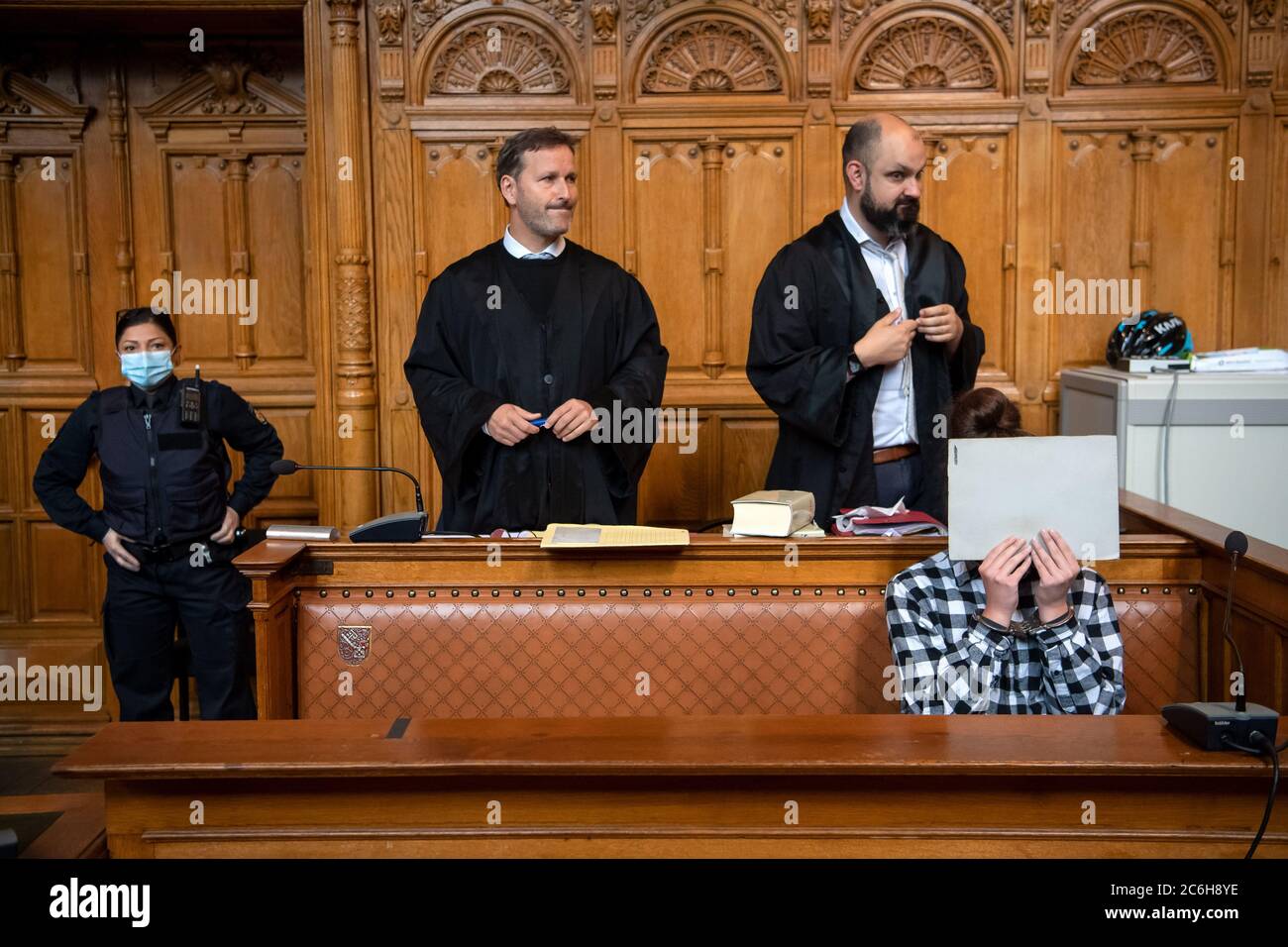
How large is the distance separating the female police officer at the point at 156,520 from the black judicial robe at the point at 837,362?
1.93m

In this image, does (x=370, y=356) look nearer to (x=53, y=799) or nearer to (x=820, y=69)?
(x=820, y=69)

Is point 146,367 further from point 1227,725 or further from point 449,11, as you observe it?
point 1227,725

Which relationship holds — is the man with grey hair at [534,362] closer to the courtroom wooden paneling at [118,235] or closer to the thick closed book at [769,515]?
the thick closed book at [769,515]

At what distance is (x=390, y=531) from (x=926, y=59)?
3.51m

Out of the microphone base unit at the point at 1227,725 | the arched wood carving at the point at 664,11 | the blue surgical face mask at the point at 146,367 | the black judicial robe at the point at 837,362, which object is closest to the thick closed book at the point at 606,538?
the black judicial robe at the point at 837,362

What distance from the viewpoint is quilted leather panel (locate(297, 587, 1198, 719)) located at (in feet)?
11.5

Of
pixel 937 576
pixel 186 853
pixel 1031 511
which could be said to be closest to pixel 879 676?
pixel 937 576

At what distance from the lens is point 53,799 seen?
2.28m

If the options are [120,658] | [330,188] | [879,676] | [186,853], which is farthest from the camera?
[330,188]

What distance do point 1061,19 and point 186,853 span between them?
5.09 metres

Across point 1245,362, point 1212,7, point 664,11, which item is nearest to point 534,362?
point 664,11

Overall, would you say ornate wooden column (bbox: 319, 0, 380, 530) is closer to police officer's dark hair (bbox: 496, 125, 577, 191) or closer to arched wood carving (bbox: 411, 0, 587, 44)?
arched wood carving (bbox: 411, 0, 587, 44)

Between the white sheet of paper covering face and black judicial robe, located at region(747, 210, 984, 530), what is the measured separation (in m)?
1.29

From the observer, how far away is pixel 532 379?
4375 millimetres
